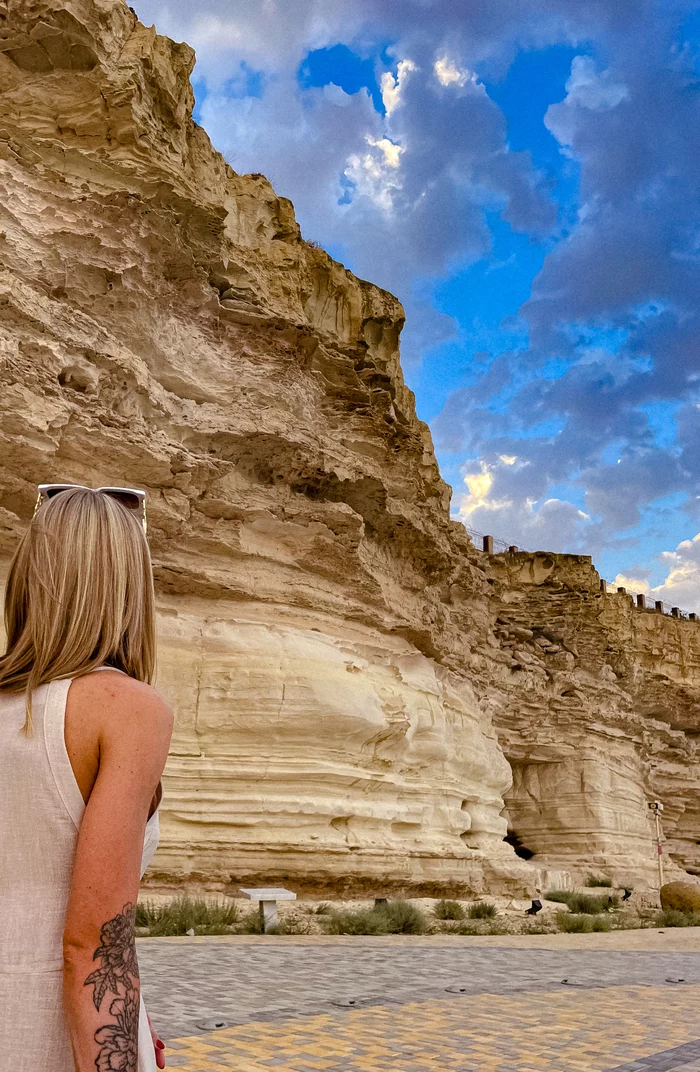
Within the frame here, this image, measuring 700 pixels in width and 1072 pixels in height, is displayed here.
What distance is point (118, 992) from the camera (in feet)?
4.67

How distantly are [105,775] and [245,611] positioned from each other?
14.3 m

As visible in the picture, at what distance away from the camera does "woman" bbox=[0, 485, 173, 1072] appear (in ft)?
4.60

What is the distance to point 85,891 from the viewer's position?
139 centimetres

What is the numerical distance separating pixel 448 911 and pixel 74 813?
51.5 ft

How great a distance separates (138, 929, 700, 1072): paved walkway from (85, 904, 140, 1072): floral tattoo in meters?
3.16

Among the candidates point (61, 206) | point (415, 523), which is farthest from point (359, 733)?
point (61, 206)

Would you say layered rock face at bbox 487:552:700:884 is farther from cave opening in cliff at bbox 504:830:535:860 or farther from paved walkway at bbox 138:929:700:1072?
paved walkway at bbox 138:929:700:1072

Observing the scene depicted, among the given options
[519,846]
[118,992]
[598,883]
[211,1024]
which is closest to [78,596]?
[118,992]

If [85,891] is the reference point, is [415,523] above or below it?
above

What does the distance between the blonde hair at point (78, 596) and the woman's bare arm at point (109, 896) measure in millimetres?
125

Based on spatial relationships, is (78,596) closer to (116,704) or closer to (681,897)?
(116,704)

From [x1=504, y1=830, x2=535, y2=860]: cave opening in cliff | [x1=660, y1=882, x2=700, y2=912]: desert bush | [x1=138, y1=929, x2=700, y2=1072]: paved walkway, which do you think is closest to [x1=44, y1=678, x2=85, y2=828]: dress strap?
[x1=138, y1=929, x2=700, y2=1072]: paved walkway

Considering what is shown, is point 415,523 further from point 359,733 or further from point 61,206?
point 61,206

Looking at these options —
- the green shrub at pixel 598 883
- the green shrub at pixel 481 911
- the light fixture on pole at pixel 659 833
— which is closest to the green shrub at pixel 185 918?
the green shrub at pixel 481 911
